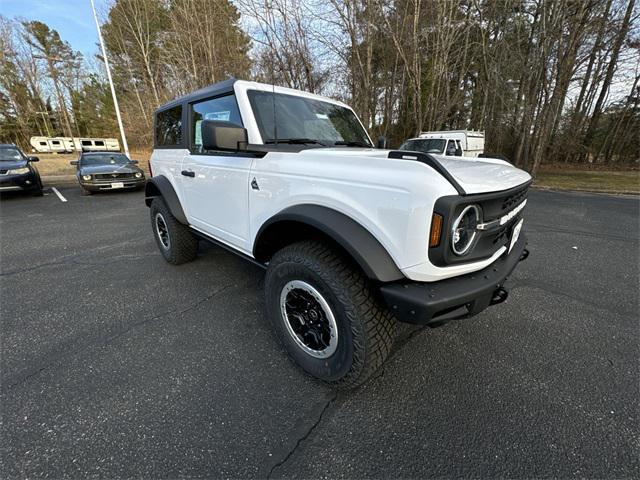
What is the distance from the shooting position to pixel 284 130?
2.33 m

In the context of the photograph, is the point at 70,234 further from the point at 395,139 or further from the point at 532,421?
the point at 395,139

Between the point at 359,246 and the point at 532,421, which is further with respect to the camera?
the point at 532,421

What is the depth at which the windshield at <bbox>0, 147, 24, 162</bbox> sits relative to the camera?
8.26 metres

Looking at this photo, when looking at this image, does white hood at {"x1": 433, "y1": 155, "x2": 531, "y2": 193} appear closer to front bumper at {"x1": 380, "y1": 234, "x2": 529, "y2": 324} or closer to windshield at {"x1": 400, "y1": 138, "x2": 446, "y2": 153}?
front bumper at {"x1": 380, "y1": 234, "x2": 529, "y2": 324}

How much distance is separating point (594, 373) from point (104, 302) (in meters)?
4.26

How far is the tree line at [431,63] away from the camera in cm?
1132

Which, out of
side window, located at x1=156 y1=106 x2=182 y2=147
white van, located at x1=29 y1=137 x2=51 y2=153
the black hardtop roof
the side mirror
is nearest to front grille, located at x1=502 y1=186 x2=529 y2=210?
the side mirror

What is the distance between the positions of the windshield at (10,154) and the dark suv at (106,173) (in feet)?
4.57

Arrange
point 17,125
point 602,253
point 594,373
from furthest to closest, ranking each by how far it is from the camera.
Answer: point 17,125 < point 602,253 < point 594,373

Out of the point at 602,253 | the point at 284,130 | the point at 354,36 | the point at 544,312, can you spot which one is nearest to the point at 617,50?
the point at 354,36

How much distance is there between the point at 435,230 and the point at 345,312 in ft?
2.16

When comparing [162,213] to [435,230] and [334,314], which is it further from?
[435,230]

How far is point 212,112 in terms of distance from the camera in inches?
105

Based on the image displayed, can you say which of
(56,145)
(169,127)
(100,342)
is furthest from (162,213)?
(56,145)
